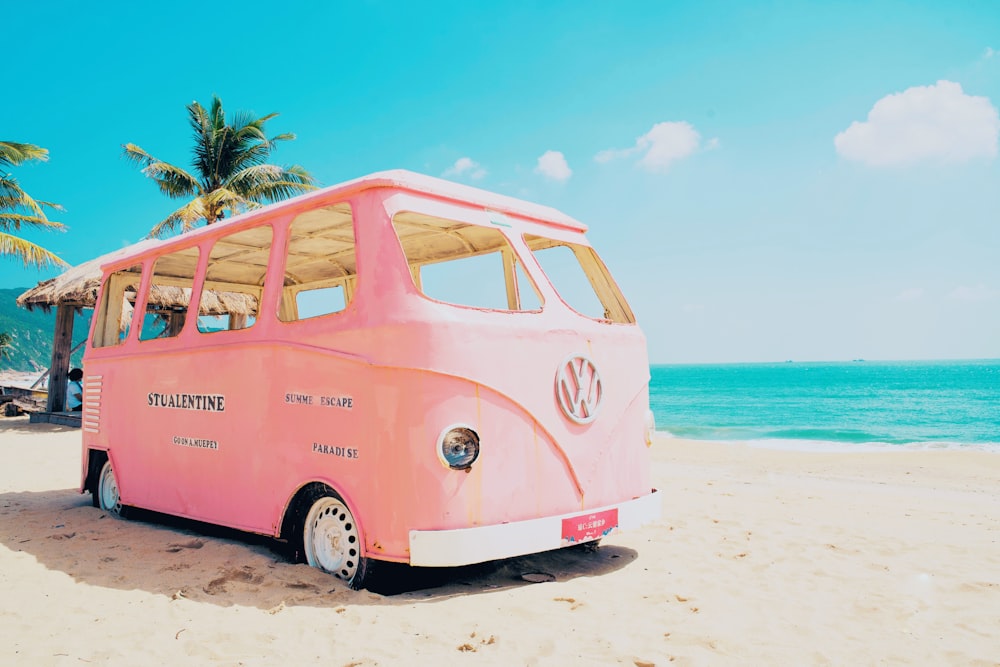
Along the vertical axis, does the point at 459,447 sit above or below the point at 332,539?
above

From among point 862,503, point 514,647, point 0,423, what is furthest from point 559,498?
point 0,423

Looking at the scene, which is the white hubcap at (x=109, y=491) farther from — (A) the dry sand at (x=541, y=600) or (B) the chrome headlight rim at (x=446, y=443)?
(B) the chrome headlight rim at (x=446, y=443)

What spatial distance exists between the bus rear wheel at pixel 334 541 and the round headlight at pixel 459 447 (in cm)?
72

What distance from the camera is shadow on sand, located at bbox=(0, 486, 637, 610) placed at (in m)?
4.09

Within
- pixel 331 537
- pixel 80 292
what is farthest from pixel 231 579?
pixel 80 292

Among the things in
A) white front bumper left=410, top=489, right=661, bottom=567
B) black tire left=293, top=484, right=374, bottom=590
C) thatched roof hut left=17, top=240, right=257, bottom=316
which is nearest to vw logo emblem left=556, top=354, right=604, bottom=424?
white front bumper left=410, top=489, right=661, bottom=567

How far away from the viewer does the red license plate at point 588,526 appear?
4.14 meters

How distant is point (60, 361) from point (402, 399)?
16724 millimetres

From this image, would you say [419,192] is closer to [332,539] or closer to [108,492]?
[332,539]

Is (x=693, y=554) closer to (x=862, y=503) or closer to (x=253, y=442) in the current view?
(x=253, y=442)

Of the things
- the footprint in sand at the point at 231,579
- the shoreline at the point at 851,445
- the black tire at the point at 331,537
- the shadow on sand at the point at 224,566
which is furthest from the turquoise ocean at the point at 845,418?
the footprint in sand at the point at 231,579

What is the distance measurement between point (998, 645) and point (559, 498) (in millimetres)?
2418

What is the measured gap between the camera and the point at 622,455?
4.70 m

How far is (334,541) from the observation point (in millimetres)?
4316
